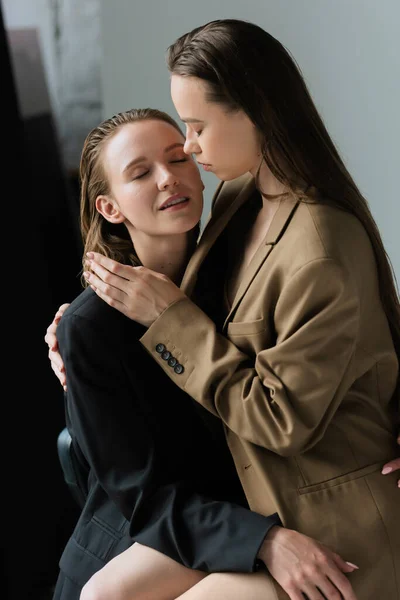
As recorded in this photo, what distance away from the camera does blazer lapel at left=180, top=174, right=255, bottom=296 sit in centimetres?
156

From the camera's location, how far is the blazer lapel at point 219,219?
1.56 metres

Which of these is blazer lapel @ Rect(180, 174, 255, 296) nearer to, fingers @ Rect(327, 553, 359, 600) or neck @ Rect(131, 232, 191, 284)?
neck @ Rect(131, 232, 191, 284)

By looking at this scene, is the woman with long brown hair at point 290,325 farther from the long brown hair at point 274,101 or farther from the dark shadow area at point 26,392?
the dark shadow area at point 26,392

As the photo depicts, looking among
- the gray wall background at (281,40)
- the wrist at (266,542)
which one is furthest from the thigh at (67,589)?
Result: the gray wall background at (281,40)

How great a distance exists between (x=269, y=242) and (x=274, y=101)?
0.22 meters

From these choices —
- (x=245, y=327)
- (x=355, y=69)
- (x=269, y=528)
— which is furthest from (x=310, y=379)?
(x=355, y=69)

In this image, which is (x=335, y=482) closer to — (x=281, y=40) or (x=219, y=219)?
(x=219, y=219)

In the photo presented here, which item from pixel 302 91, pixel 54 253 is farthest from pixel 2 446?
pixel 302 91

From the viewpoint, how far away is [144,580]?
4.78 feet

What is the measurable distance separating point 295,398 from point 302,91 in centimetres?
48

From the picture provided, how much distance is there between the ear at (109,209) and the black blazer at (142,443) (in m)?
0.14

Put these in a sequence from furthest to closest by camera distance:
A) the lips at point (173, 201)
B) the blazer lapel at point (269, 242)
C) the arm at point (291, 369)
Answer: the lips at point (173, 201) < the blazer lapel at point (269, 242) < the arm at point (291, 369)

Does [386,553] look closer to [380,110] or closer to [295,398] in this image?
[295,398]

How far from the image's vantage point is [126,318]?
1594 millimetres
